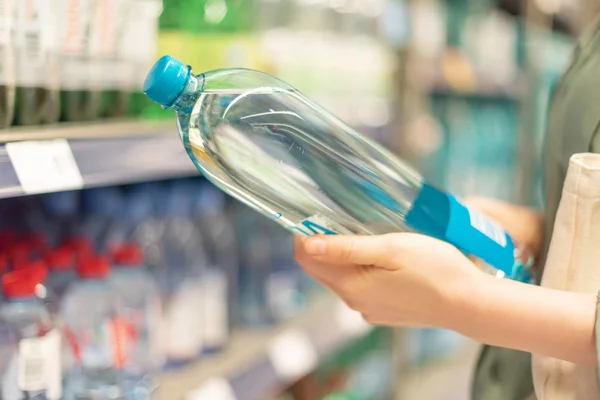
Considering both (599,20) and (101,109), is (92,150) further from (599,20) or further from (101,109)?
(599,20)

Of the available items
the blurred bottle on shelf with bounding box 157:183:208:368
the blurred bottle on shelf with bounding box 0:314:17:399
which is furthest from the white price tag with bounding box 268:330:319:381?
the blurred bottle on shelf with bounding box 0:314:17:399

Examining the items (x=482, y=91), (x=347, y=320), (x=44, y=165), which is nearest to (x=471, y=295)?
(x=44, y=165)

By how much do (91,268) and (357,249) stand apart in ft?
1.50

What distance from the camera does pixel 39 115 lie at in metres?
1.04

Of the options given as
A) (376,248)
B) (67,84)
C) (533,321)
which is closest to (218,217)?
(67,84)

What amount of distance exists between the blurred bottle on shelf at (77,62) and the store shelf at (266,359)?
0.49 meters

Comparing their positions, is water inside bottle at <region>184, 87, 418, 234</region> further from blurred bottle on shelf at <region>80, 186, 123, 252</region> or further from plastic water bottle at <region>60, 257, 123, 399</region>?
blurred bottle on shelf at <region>80, 186, 123, 252</region>

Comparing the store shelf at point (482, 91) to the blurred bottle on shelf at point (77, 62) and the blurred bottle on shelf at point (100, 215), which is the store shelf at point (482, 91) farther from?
the blurred bottle on shelf at point (77, 62)

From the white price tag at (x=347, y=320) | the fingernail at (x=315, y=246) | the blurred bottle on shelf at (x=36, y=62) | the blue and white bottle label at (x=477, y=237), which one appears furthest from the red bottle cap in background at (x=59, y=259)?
the white price tag at (x=347, y=320)

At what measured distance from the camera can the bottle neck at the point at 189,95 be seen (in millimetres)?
864

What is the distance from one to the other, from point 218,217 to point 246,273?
0.15 meters

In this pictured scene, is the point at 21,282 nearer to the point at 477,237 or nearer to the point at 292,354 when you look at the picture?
the point at 477,237

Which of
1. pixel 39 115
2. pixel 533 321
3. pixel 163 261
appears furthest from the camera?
pixel 163 261

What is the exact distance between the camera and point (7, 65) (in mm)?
953
